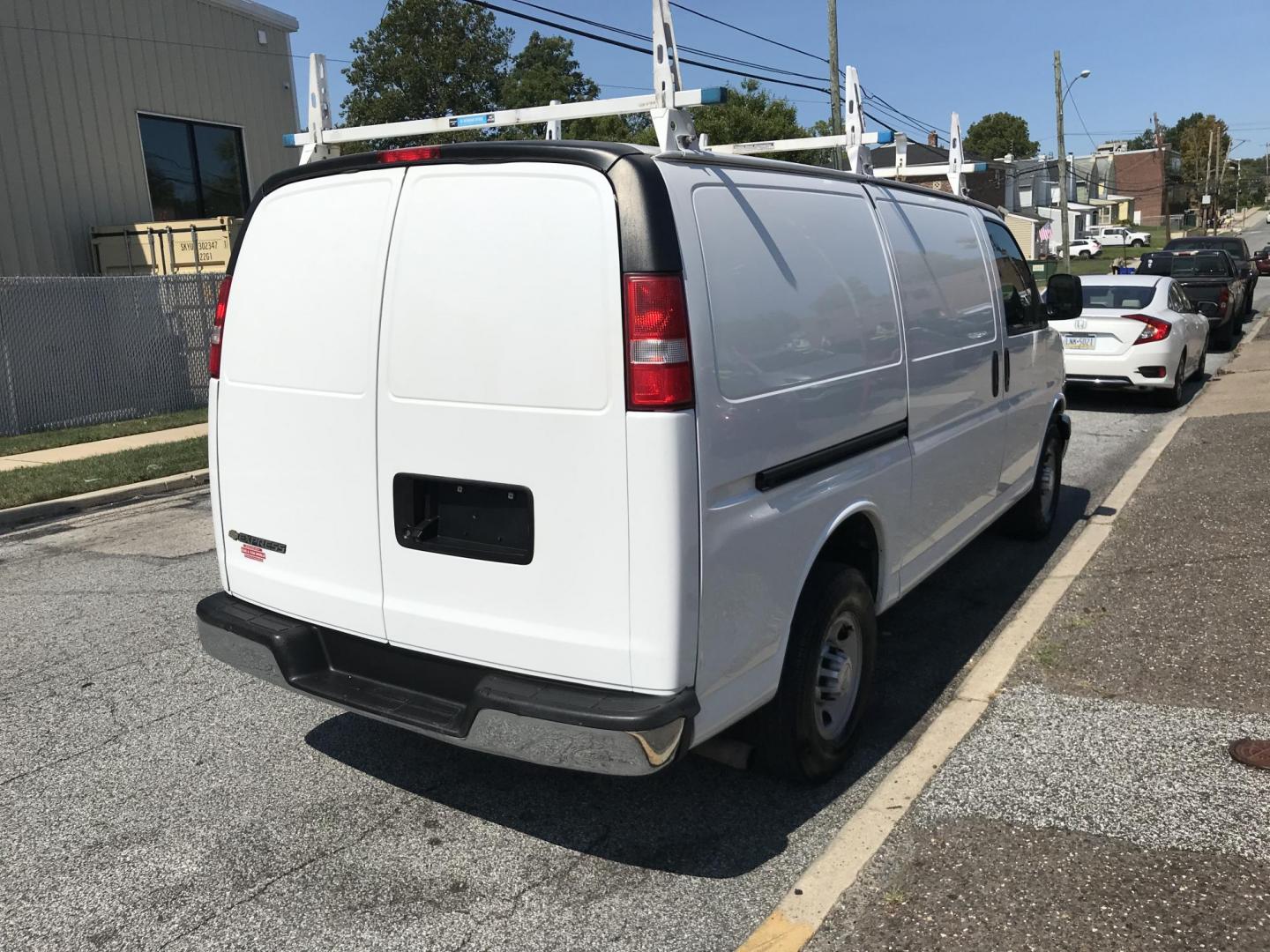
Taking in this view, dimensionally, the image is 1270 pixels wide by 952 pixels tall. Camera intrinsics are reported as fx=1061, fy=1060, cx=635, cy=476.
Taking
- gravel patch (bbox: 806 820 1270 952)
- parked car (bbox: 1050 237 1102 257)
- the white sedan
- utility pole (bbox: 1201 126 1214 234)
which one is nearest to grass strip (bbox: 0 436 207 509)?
gravel patch (bbox: 806 820 1270 952)

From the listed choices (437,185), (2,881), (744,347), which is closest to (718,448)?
(744,347)

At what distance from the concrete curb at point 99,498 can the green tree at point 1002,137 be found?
4513 inches

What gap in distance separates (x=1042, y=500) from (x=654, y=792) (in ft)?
13.4

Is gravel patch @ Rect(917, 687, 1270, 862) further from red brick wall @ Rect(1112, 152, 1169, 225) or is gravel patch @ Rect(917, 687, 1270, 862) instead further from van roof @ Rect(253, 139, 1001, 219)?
red brick wall @ Rect(1112, 152, 1169, 225)

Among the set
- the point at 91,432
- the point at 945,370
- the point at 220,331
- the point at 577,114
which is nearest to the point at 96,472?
the point at 91,432

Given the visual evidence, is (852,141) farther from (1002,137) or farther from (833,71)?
(1002,137)

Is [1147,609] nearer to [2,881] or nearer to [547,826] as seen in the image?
[547,826]

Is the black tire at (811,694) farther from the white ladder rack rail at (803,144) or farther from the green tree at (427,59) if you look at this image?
the green tree at (427,59)

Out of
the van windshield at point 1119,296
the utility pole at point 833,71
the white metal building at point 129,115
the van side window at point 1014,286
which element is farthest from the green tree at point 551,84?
the van side window at point 1014,286

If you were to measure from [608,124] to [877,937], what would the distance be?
1930 inches

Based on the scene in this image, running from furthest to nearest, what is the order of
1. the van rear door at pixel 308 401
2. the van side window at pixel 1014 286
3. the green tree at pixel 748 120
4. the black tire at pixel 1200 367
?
Answer: the green tree at pixel 748 120, the black tire at pixel 1200 367, the van side window at pixel 1014 286, the van rear door at pixel 308 401

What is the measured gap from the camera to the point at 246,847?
3.45 m

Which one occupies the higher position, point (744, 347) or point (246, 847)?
point (744, 347)

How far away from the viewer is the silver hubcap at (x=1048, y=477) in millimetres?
6773
